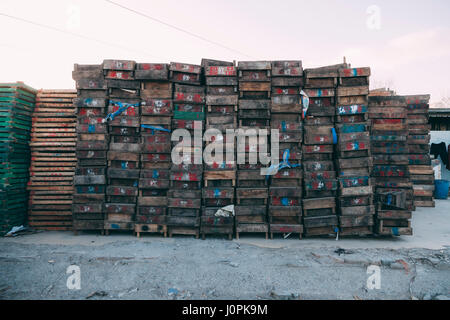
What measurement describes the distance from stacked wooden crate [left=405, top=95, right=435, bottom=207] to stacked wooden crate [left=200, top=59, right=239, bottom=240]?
749 centimetres

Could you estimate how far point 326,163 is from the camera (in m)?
6.13

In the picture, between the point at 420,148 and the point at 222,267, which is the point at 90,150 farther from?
the point at 420,148

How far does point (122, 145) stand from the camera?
6180mm

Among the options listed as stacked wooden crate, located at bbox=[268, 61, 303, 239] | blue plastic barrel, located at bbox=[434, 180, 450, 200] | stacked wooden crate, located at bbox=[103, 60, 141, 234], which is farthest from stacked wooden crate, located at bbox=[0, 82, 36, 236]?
blue plastic barrel, located at bbox=[434, 180, 450, 200]

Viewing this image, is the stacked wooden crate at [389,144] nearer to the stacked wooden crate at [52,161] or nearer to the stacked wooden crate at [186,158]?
the stacked wooden crate at [186,158]

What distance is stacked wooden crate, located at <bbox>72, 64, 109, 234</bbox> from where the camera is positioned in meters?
6.12

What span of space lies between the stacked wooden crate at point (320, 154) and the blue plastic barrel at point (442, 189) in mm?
8058

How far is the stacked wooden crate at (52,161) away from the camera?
662 cm

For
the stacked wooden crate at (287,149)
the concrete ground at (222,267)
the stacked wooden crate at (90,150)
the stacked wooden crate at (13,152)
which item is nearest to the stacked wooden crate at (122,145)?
the stacked wooden crate at (90,150)

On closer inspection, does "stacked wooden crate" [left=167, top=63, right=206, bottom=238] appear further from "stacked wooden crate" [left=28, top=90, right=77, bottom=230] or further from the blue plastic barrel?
the blue plastic barrel

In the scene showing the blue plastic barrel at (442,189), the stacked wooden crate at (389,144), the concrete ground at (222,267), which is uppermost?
the stacked wooden crate at (389,144)

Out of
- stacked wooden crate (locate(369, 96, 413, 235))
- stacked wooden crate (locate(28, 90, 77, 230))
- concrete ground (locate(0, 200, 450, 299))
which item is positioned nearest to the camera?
concrete ground (locate(0, 200, 450, 299))

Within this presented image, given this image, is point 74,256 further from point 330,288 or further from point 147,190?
point 330,288
